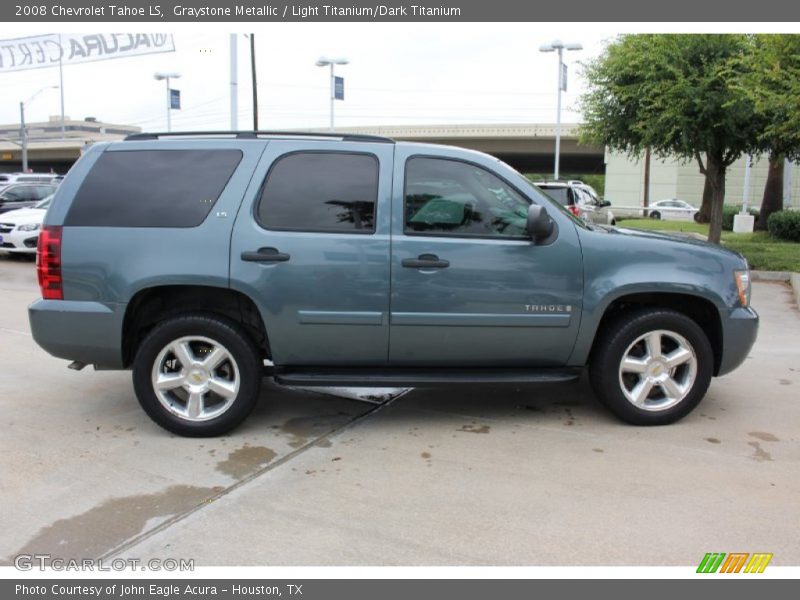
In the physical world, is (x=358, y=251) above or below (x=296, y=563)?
above

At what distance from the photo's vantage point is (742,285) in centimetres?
492

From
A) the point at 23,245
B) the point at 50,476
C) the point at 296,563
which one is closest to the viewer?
the point at 296,563

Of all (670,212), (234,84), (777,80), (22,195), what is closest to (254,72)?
(234,84)

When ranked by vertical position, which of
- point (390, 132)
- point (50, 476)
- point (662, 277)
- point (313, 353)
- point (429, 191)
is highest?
point (390, 132)

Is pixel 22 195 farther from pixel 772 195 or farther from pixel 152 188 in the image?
pixel 772 195

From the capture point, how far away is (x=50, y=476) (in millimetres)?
4078

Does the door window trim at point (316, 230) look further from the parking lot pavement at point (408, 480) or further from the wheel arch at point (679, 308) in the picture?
the wheel arch at point (679, 308)

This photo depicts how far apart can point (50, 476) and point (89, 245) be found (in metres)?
1.46

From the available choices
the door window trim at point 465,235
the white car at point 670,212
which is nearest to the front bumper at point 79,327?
the door window trim at point 465,235

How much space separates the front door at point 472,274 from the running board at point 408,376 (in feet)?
0.26

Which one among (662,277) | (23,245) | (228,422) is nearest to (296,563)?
(228,422)

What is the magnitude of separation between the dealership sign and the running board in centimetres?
983

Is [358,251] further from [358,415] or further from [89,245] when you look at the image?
[89,245]

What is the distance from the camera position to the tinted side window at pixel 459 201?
4.69 metres
